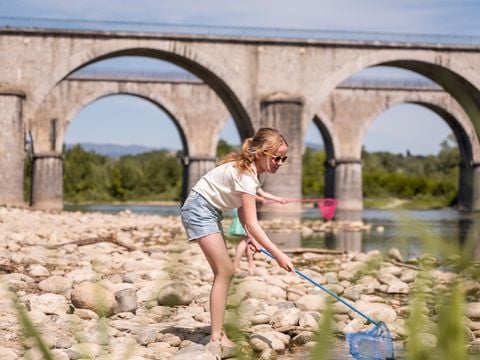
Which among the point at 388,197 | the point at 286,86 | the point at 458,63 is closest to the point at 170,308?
the point at 388,197

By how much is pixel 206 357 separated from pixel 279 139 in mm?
1202

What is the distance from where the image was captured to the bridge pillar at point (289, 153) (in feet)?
84.6

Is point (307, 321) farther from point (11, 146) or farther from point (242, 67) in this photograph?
point (242, 67)

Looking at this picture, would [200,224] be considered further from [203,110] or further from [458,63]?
[203,110]

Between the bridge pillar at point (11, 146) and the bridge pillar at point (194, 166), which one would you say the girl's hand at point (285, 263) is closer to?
the bridge pillar at point (11, 146)

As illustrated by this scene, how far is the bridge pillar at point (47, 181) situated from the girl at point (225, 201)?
100.0 ft

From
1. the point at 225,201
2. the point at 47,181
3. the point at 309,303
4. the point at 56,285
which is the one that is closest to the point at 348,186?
the point at 47,181

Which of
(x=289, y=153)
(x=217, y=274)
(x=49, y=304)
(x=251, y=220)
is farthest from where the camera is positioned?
(x=289, y=153)

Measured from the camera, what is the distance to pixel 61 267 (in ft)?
25.3

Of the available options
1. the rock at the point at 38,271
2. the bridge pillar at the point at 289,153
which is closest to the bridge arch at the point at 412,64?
the bridge pillar at the point at 289,153

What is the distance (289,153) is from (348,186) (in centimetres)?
1502

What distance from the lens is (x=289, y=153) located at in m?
25.8

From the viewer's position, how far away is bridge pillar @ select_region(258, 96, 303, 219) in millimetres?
25781

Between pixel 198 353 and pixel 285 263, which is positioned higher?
pixel 285 263
